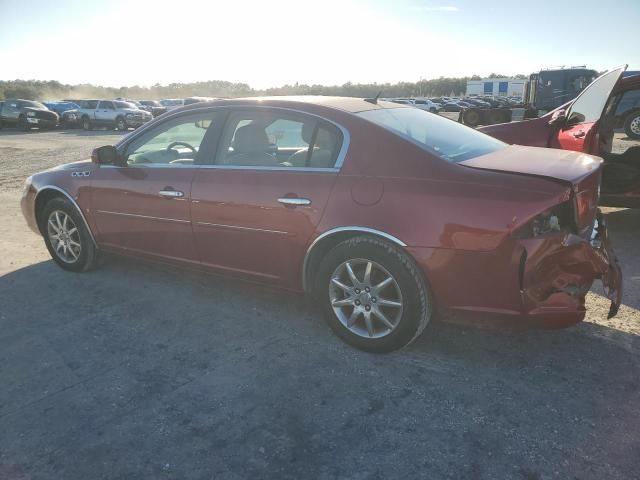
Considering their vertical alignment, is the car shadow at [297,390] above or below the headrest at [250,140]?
below

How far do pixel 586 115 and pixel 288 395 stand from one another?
4815 millimetres

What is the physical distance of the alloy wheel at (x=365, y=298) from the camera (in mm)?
3045

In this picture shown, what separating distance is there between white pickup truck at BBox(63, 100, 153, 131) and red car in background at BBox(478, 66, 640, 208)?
2278cm

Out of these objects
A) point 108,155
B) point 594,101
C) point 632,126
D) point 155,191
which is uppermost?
point 594,101

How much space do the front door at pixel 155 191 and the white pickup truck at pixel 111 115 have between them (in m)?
22.8

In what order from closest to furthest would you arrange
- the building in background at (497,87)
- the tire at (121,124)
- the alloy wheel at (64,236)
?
the alloy wheel at (64,236) < the tire at (121,124) < the building in background at (497,87)

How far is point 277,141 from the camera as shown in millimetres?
3598

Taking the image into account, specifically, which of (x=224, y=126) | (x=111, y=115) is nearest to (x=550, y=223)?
(x=224, y=126)

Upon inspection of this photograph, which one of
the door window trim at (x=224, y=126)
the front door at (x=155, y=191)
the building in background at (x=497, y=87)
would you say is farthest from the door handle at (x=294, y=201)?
the building in background at (x=497, y=87)

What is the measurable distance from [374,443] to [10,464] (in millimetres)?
1686

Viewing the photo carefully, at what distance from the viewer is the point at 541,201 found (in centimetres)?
260

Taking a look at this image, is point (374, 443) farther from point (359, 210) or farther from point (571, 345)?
point (571, 345)

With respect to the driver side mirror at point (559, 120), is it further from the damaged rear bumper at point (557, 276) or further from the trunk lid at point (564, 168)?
the damaged rear bumper at point (557, 276)

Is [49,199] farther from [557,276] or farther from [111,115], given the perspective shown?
[111,115]
